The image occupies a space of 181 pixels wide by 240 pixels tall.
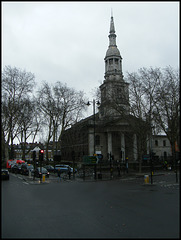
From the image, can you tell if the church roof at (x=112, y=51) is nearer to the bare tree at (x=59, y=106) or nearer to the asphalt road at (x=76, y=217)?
the bare tree at (x=59, y=106)

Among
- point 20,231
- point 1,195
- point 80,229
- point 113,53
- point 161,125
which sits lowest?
point 80,229

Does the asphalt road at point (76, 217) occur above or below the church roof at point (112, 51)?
below

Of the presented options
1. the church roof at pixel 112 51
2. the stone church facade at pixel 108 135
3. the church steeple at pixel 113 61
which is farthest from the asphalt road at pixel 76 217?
the church roof at pixel 112 51

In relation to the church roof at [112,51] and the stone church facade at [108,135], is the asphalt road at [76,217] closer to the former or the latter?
the stone church facade at [108,135]

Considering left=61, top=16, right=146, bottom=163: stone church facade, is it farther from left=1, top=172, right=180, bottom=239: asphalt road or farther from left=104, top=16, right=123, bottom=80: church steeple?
left=1, top=172, right=180, bottom=239: asphalt road

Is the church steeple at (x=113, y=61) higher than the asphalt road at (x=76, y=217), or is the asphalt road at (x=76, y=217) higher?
the church steeple at (x=113, y=61)

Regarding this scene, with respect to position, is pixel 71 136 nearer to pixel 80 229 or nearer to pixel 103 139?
pixel 103 139

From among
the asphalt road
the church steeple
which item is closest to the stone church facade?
the church steeple

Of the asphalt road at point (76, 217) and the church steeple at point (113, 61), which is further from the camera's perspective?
the church steeple at point (113, 61)

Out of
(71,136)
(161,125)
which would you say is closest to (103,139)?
(71,136)

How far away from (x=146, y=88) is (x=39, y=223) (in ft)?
111

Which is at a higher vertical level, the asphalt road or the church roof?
the church roof

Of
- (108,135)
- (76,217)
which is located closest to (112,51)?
(108,135)

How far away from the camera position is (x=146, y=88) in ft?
118
